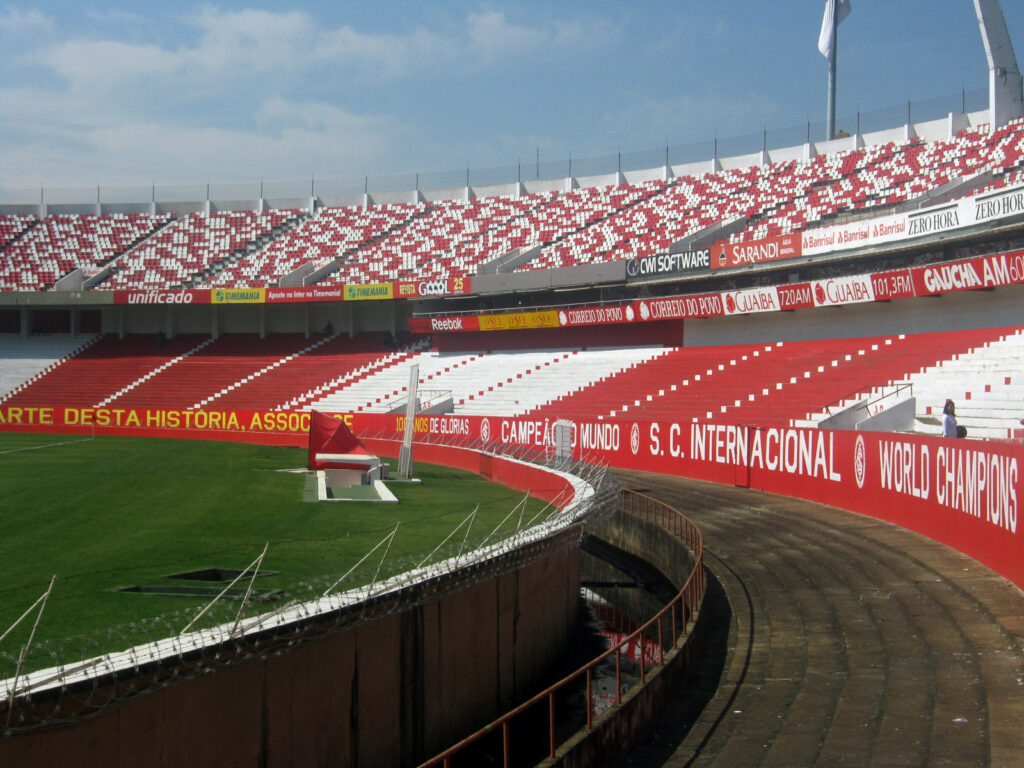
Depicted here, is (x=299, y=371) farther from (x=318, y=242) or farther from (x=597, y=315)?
(x=597, y=315)

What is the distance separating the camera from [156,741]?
6.96 metres

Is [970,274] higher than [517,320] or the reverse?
the reverse

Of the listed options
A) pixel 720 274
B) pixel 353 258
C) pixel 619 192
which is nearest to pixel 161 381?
pixel 353 258

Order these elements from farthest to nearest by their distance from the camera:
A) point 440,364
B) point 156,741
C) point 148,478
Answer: point 440,364 < point 148,478 < point 156,741

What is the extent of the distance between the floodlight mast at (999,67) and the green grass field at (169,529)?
32492 mm

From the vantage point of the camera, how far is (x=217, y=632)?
7793mm

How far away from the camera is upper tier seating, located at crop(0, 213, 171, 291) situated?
5856cm

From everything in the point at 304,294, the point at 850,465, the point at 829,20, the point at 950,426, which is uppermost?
the point at 829,20

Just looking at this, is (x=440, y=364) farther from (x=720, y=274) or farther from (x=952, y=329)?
(x=952, y=329)

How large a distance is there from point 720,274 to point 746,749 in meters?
32.3

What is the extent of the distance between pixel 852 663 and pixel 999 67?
4152 cm

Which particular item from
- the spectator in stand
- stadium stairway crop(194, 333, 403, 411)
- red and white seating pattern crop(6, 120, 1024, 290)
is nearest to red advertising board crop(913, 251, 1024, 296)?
red and white seating pattern crop(6, 120, 1024, 290)

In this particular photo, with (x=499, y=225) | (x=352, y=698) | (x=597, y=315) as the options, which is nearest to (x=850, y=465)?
(x=352, y=698)

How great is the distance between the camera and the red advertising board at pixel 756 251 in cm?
3662
